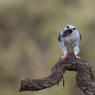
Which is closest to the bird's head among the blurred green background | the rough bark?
the rough bark

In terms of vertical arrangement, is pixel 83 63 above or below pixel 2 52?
below

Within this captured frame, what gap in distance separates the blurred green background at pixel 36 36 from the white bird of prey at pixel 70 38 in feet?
30.8

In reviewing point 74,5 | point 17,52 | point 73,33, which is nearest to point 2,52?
point 17,52

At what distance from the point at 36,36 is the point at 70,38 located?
12.5 meters

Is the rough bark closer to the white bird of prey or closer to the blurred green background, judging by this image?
the white bird of prey

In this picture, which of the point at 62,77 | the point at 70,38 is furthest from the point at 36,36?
the point at 62,77

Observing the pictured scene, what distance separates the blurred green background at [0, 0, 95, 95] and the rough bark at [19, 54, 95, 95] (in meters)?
9.67

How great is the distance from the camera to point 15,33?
51.8ft

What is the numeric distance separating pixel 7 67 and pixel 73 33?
11100 mm

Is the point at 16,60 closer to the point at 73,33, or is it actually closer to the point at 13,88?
the point at 13,88

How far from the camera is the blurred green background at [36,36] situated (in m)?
13.5

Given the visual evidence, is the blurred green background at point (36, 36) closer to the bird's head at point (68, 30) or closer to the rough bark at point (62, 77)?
the bird's head at point (68, 30)

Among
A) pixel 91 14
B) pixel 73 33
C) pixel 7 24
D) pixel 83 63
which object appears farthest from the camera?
pixel 7 24

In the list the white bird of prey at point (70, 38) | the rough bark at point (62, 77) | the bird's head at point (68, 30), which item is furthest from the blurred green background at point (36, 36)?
the rough bark at point (62, 77)
